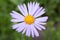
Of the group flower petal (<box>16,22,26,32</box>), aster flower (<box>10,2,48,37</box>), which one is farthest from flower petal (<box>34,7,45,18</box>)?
flower petal (<box>16,22,26,32</box>)

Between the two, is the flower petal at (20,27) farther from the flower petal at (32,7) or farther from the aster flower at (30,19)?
the flower petal at (32,7)

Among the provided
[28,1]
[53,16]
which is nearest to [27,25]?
[28,1]

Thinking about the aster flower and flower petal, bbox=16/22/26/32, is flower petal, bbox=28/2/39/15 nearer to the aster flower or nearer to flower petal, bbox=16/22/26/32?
the aster flower

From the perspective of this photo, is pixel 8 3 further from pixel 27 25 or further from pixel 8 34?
pixel 27 25

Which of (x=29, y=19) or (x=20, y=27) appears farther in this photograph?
(x=29, y=19)

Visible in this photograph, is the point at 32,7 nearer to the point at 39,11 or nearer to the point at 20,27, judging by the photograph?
the point at 39,11

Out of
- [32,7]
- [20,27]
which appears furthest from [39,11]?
[20,27]

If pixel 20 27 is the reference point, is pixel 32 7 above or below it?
above

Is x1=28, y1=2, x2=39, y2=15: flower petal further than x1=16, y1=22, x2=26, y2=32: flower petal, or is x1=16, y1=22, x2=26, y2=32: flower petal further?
x1=28, y1=2, x2=39, y2=15: flower petal
